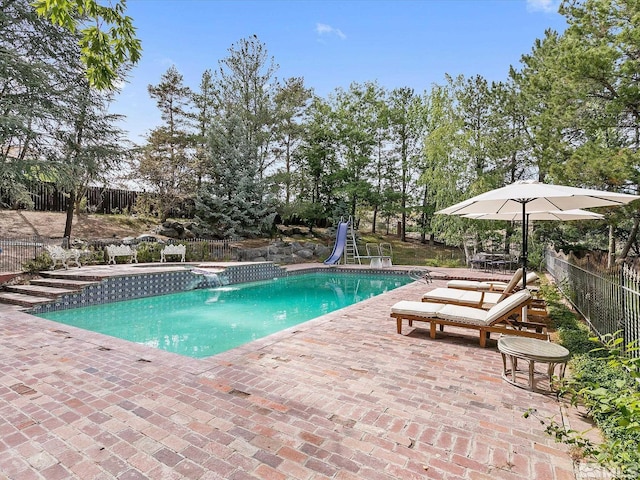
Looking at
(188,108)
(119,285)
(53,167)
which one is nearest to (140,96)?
(188,108)

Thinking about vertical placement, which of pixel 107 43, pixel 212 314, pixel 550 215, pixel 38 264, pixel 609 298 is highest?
pixel 107 43

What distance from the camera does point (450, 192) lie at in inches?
645

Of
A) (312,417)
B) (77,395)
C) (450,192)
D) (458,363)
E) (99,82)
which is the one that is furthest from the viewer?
(450,192)

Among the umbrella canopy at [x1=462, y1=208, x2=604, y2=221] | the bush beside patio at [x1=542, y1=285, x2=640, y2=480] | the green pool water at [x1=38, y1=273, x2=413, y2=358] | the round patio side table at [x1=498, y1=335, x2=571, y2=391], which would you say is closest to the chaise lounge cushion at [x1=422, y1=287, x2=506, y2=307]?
the bush beside patio at [x1=542, y1=285, x2=640, y2=480]

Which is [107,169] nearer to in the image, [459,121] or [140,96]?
[140,96]

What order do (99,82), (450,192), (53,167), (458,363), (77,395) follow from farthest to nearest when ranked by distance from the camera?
(450,192) < (53,167) < (458,363) < (99,82) < (77,395)

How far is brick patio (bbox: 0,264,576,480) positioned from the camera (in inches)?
89.3

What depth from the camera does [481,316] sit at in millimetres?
4902

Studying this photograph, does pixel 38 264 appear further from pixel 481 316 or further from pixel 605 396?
pixel 605 396

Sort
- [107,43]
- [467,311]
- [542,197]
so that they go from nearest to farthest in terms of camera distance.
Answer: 1. [107,43]
2. [542,197]
3. [467,311]

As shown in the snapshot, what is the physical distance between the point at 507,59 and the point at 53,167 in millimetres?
20635

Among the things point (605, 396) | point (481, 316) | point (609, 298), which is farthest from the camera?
point (481, 316)

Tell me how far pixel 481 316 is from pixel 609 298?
1764mm

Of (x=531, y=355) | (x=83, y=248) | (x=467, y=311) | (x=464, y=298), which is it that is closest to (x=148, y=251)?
(x=83, y=248)
